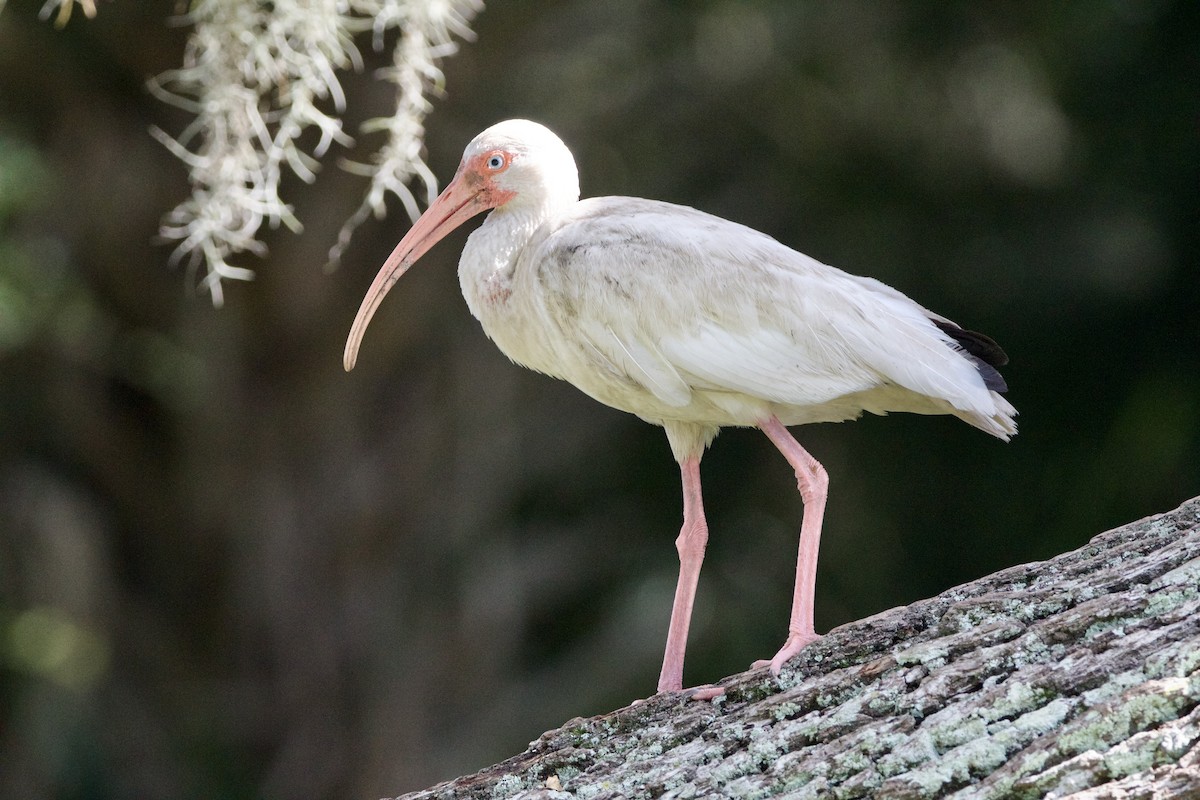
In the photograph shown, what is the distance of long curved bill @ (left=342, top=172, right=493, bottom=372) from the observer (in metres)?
5.43

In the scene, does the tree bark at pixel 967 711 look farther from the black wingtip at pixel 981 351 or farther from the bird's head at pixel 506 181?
the bird's head at pixel 506 181

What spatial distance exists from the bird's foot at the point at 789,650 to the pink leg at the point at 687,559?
2.65 ft

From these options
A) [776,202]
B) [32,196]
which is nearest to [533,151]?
[32,196]

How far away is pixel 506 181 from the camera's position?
5320mm

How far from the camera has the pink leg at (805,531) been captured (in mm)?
4375

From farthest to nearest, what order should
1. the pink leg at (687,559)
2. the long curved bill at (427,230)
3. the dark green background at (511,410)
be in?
1. the dark green background at (511,410)
2. the long curved bill at (427,230)
3. the pink leg at (687,559)

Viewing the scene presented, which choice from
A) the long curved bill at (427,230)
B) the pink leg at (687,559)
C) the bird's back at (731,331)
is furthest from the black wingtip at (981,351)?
the long curved bill at (427,230)

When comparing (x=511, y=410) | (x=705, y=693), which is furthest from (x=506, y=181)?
(x=511, y=410)

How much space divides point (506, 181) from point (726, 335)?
107 centimetres

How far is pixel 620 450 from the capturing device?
12109 millimetres

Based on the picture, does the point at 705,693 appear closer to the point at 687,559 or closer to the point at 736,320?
the point at 736,320

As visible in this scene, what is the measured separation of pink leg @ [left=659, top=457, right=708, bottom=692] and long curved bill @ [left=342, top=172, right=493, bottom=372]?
1.15 meters

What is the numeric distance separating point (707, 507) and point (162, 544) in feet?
13.1

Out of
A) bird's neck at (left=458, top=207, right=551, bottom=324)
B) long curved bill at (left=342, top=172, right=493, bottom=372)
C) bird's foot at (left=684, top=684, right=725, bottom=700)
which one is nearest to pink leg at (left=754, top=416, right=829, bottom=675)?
bird's foot at (left=684, top=684, right=725, bottom=700)
